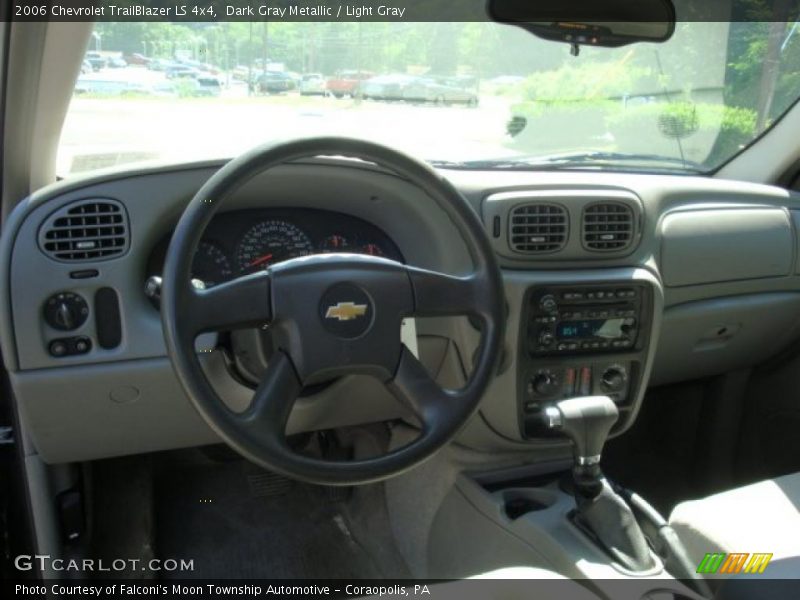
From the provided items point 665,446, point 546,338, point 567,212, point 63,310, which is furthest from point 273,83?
point 665,446

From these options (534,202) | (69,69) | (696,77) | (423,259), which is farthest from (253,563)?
(696,77)

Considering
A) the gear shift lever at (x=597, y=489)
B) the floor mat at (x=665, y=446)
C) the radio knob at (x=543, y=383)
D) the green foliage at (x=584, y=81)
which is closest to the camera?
the gear shift lever at (x=597, y=489)

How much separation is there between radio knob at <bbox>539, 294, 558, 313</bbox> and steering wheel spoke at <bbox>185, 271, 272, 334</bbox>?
3.15 feet

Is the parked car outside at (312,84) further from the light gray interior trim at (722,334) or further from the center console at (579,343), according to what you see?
the light gray interior trim at (722,334)

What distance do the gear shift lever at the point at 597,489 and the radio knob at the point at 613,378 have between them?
1.54 feet

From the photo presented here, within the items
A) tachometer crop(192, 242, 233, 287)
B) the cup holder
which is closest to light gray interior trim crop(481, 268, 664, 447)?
the cup holder

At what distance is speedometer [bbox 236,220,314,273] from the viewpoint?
212 cm

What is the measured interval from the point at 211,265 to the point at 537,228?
0.90 metres

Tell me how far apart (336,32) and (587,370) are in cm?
117

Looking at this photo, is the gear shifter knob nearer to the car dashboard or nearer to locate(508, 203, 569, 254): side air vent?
the car dashboard

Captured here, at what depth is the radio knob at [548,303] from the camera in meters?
2.30

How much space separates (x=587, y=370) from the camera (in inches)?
95.3

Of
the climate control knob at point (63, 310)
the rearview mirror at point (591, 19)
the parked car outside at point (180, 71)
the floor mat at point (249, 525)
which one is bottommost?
the floor mat at point (249, 525)

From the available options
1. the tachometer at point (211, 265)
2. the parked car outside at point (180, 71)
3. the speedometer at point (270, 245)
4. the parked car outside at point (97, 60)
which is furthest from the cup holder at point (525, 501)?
the parked car outside at point (97, 60)
